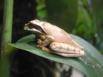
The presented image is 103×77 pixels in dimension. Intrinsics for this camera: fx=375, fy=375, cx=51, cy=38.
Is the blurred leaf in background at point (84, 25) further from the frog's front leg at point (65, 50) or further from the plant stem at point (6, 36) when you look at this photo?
the plant stem at point (6, 36)

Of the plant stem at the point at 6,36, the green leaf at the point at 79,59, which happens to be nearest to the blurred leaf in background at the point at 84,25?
the green leaf at the point at 79,59

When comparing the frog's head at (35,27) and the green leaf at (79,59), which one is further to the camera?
the frog's head at (35,27)

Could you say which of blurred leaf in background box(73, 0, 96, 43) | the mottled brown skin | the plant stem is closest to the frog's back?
the mottled brown skin

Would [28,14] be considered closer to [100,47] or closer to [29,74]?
[29,74]

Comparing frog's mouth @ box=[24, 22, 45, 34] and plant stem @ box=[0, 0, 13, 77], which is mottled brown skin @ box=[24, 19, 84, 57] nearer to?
frog's mouth @ box=[24, 22, 45, 34]

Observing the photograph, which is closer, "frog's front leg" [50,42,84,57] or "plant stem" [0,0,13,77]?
"plant stem" [0,0,13,77]

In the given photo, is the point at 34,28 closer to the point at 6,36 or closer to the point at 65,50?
the point at 65,50
